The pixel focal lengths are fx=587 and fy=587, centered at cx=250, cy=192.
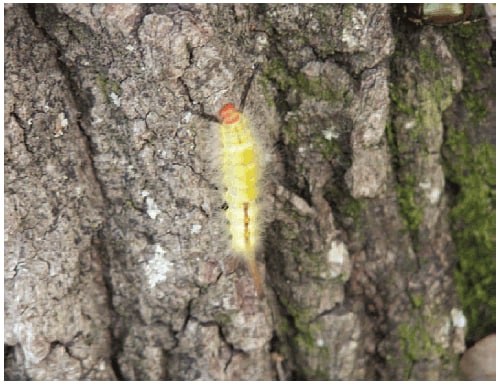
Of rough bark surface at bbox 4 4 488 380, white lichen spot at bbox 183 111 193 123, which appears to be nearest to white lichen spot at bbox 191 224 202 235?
rough bark surface at bbox 4 4 488 380

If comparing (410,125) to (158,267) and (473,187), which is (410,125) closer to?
(473,187)

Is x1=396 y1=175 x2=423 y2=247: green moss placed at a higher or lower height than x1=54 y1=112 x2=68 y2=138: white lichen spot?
lower

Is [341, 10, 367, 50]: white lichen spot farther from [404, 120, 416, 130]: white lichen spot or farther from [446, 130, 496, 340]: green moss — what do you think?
[446, 130, 496, 340]: green moss

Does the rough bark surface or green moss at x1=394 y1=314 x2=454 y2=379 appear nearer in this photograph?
the rough bark surface

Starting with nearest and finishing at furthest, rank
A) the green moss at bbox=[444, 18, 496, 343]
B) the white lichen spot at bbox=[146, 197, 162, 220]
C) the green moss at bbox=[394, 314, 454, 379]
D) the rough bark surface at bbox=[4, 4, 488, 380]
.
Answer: the rough bark surface at bbox=[4, 4, 488, 380] < the white lichen spot at bbox=[146, 197, 162, 220] < the green moss at bbox=[444, 18, 496, 343] < the green moss at bbox=[394, 314, 454, 379]

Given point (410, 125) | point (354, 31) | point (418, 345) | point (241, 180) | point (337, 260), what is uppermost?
point (354, 31)

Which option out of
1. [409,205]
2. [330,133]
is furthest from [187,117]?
[409,205]

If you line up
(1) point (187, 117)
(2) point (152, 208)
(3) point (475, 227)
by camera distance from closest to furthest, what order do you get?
(1) point (187, 117) < (2) point (152, 208) < (3) point (475, 227)

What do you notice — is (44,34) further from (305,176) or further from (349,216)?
(349,216)

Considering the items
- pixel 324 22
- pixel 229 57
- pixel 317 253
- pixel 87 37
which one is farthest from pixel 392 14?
pixel 87 37
